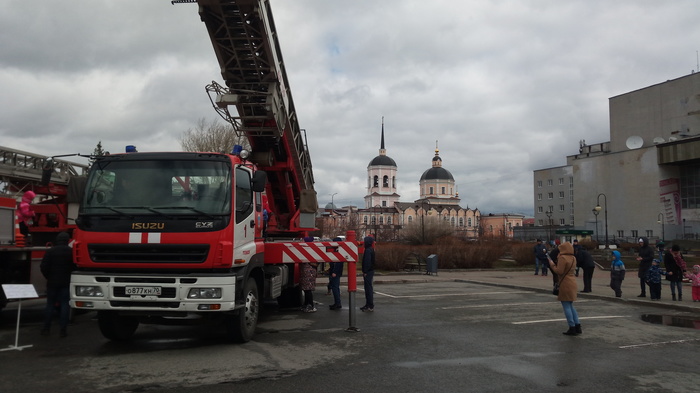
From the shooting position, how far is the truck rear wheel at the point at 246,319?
7973 mm

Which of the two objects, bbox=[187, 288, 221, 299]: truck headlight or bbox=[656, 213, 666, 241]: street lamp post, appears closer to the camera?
bbox=[187, 288, 221, 299]: truck headlight

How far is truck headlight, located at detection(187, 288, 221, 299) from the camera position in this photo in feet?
23.6

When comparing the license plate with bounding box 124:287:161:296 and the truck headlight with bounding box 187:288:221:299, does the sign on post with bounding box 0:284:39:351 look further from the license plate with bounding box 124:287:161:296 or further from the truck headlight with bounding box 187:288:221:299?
the truck headlight with bounding box 187:288:221:299

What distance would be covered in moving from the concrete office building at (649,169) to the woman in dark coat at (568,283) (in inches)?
1953

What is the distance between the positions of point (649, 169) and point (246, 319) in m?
64.3

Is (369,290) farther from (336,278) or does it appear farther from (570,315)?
(570,315)

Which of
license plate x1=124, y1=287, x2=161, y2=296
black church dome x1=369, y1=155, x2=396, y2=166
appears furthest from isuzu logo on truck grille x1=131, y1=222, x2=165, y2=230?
black church dome x1=369, y1=155, x2=396, y2=166

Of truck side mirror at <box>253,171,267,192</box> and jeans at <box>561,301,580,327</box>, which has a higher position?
truck side mirror at <box>253,171,267,192</box>

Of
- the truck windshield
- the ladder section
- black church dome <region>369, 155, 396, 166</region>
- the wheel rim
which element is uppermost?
black church dome <region>369, 155, 396, 166</region>

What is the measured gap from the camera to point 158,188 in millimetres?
7617

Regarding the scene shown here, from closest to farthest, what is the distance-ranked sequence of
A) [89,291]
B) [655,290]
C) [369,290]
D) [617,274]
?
[89,291] → [369,290] → [655,290] → [617,274]

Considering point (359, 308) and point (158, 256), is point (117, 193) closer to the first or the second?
point (158, 256)

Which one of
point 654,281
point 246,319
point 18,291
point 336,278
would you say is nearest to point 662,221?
point 654,281

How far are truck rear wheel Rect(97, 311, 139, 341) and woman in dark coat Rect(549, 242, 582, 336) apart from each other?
7.29 m
